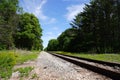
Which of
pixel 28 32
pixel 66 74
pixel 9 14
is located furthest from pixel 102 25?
pixel 66 74

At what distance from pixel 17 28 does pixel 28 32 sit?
468 centimetres

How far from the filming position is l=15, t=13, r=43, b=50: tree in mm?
65500

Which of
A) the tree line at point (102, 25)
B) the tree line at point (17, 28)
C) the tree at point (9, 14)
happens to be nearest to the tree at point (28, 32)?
the tree line at point (17, 28)

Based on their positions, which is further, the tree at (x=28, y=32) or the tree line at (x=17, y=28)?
the tree at (x=28, y=32)

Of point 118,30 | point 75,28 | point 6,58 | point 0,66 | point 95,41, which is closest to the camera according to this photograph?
point 0,66

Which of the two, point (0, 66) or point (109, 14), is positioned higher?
point (109, 14)

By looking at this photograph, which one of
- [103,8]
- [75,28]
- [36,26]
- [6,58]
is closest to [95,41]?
[103,8]

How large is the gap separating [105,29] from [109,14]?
12.6 ft

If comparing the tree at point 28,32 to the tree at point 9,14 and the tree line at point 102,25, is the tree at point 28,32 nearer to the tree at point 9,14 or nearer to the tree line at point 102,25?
the tree at point 9,14

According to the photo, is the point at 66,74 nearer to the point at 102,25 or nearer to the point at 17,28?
the point at 102,25

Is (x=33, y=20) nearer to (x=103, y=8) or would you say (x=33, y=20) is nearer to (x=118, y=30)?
(x=103, y=8)

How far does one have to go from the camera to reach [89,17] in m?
57.1

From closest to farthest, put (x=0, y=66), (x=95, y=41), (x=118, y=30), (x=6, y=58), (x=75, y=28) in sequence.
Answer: (x=0, y=66) < (x=6, y=58) < (x=118, y=30) < (x=95, y=41) < (x=75, y=28)

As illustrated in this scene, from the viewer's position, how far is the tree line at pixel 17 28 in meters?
41.6
